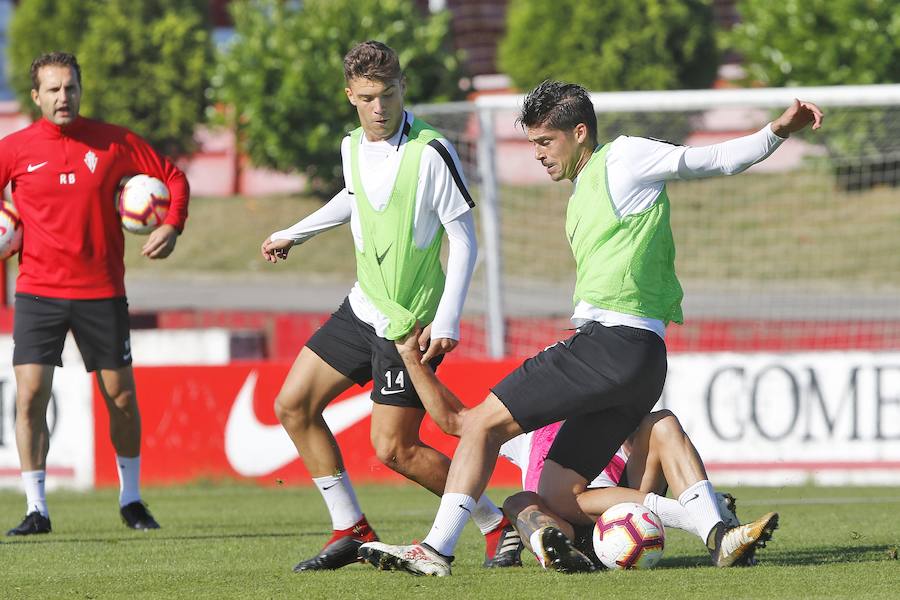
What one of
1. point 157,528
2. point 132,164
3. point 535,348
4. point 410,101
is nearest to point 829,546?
point 157,528

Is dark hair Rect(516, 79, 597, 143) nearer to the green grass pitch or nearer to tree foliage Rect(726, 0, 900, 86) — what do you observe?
the green grass pitch

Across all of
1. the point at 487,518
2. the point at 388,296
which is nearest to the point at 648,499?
the point at 487,518

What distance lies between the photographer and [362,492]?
11.8 m

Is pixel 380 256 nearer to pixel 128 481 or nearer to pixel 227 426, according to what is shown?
pixel 128 481

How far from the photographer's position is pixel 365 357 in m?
6.56

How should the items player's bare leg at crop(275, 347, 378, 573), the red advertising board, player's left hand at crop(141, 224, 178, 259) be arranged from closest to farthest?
player's bare leg at crop(275, 347, 378, 573), player's left hand at crop(141, 224, 178, 259), the red advertising board

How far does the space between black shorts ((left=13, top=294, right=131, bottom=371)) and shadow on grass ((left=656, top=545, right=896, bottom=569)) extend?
3.28 meters

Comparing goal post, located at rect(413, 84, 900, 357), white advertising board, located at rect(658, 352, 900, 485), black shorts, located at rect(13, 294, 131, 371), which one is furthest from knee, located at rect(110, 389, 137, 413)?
goal post, located at rect(413, 84, 900, 357)

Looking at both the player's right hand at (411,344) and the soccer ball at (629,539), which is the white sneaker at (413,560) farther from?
the player's right hand at (411,344)

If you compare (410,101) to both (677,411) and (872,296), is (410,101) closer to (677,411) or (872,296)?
(872,296)

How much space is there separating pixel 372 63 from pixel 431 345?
115 centimetres

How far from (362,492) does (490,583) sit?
19.7 feet

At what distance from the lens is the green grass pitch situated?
5637mm

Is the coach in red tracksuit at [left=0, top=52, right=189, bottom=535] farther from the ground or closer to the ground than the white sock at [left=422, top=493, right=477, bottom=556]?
farther from the ground
